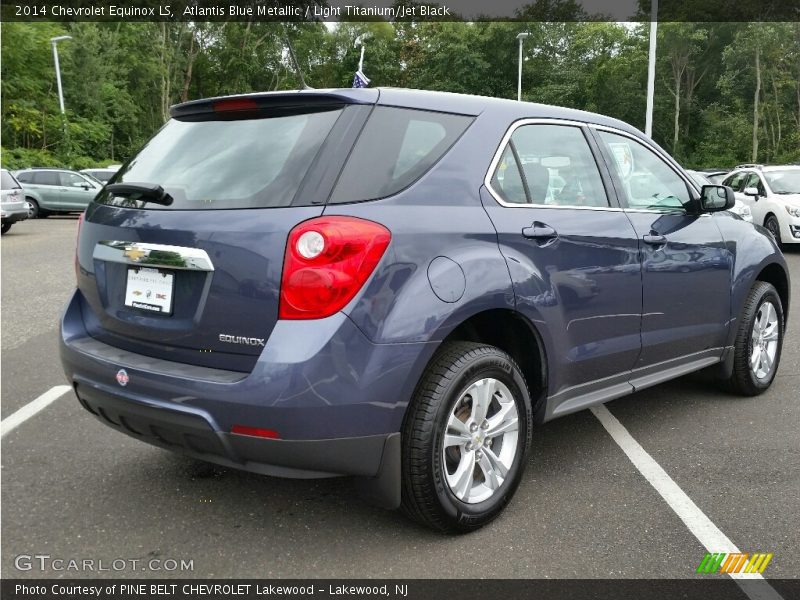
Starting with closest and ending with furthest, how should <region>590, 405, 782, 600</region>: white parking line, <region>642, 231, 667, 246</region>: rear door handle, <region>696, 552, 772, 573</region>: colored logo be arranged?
<region>590, 405, 782, 600</region>: white parking line < <region>696, 552, 772, 573</region>: colored logo < <region>642, 231, 667, 246</region>: rear door handle

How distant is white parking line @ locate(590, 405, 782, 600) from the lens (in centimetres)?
278

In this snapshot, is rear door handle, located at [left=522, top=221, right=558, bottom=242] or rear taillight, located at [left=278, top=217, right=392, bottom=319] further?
rear door handle, located at [left=522, top=221, right=558, bottom=242]

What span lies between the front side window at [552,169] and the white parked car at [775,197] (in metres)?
11.7

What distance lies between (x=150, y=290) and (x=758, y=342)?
12.9ft

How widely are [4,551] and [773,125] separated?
50.2 metres

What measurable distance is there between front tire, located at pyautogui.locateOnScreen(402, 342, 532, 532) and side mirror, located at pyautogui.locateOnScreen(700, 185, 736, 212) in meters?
1.89

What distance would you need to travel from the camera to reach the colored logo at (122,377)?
2979mm

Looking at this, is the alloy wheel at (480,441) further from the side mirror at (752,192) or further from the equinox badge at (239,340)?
the side mirror at (752,192)

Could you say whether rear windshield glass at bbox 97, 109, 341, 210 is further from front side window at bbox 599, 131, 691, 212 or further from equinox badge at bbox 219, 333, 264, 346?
front side window at bbox 599, 131, 691, 212

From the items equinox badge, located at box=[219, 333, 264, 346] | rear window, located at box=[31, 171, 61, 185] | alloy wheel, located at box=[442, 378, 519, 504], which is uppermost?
A: equinox badge, located at box=[219, 333, 264, 346]

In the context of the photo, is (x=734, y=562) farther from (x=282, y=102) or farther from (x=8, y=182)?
(x=8, y=182)

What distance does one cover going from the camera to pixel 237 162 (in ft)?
9.86

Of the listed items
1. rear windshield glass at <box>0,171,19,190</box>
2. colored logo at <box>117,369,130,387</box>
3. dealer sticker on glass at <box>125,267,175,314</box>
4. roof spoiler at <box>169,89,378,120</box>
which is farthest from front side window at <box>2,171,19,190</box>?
colored logo at <box>117,369,130,387</box>

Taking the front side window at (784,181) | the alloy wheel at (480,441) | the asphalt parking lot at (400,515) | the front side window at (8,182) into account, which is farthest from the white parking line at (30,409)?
A: the front side window at (8,182)
